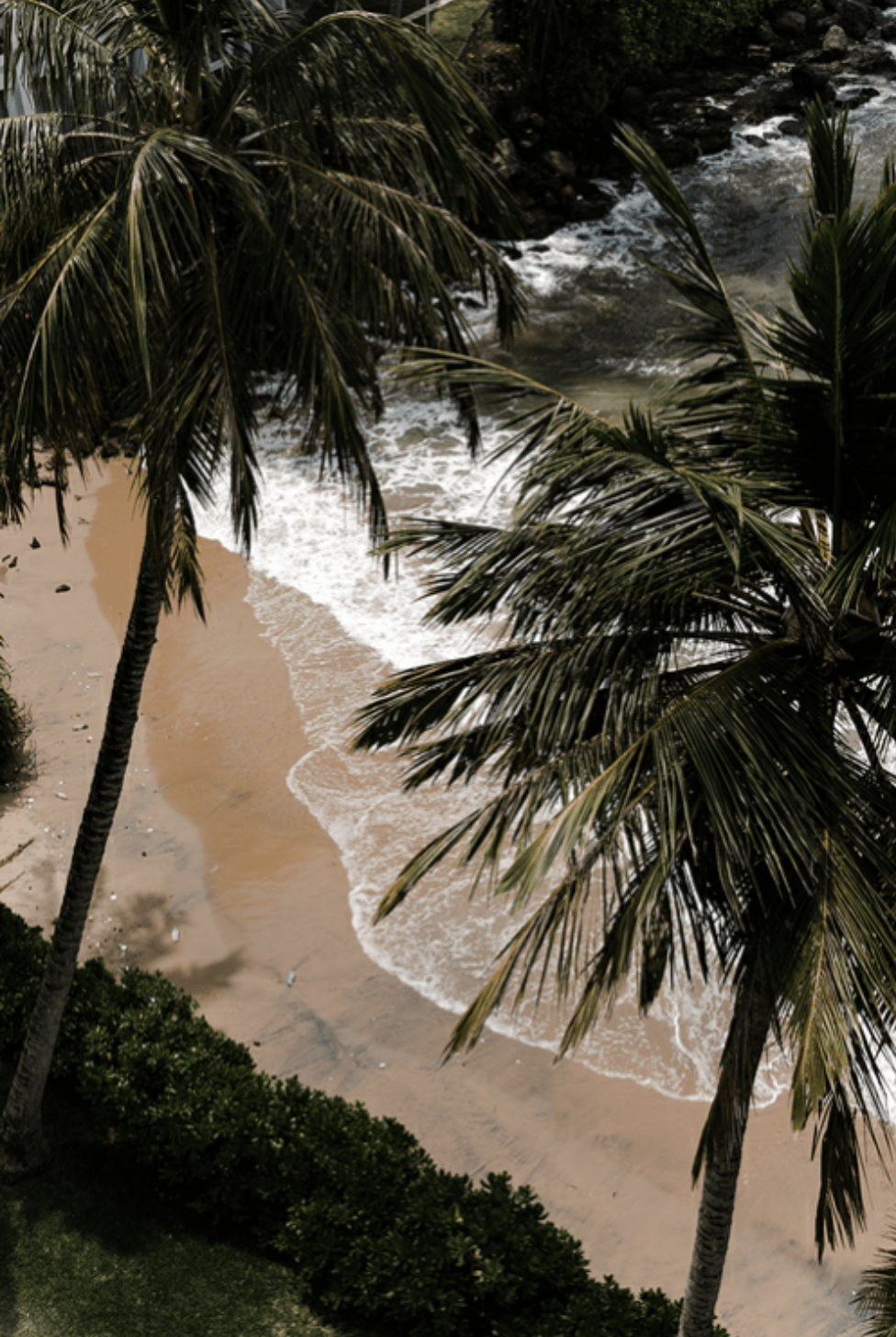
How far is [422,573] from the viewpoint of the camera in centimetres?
1880

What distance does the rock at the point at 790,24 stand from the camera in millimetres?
38181

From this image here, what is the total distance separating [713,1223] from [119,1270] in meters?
4.44

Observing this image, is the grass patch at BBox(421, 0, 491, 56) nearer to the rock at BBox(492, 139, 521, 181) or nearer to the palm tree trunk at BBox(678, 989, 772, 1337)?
the rock at BBox(492, 139, 521, 181)

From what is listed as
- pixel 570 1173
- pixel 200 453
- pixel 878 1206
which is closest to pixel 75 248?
pixel 200 453

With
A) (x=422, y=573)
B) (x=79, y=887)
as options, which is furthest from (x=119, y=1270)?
(x=422, y=573)

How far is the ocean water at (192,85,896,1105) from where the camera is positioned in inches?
441

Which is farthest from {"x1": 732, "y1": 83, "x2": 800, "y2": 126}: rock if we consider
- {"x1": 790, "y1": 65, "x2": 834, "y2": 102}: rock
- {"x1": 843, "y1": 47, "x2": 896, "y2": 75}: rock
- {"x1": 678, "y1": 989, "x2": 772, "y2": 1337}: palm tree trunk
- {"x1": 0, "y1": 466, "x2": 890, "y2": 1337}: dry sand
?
{"x1": 678, "y1": 989, "x2": 772, "y2": 1337}: palm tree trunk

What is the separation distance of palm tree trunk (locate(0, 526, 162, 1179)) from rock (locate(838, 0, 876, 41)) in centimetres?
3821

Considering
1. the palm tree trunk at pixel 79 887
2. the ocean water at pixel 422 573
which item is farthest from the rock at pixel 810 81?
the palm tree trunk at pixel 79 887

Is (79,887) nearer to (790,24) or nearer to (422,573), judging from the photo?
(422,573)

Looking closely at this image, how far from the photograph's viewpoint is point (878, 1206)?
9.58 m

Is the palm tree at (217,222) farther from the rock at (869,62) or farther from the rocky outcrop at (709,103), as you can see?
the rock at (869,62)

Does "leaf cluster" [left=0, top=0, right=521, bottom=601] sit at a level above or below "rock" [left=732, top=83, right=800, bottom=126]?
below

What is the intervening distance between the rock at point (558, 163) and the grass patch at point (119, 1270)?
1083 inches
